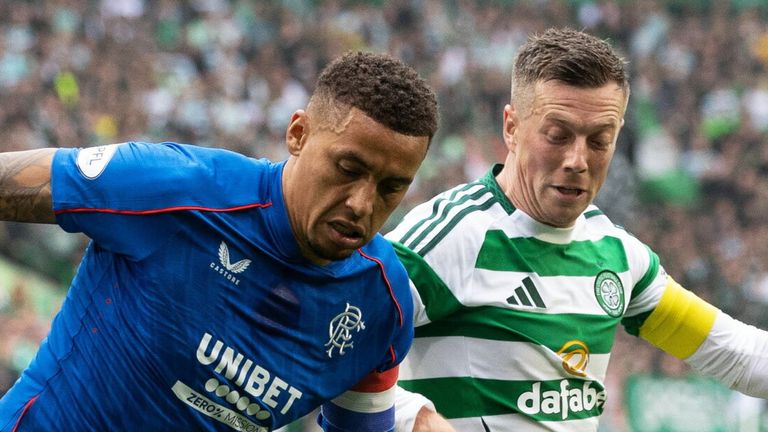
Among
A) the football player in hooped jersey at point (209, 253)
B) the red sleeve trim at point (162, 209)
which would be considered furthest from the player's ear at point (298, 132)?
the red sleeve trim at point (162, 209)

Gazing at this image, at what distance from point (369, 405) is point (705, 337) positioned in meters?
1.47

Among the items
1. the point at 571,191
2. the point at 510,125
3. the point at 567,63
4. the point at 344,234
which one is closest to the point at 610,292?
the point at 571,191

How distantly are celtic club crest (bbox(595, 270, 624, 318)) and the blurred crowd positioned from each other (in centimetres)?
554

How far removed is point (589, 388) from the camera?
12.2 feet

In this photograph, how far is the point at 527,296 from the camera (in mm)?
3652

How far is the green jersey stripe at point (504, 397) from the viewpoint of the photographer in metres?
3.58

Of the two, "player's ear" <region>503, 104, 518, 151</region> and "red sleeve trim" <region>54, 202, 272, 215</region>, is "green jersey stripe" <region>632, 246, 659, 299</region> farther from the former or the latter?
"red sleeve trim" <region>54, 202, 272, 215</region>

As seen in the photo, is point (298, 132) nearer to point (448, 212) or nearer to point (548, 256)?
point (448, 212)

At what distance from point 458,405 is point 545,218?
Answer: 675mm

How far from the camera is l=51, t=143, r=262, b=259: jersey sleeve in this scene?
8.75ft

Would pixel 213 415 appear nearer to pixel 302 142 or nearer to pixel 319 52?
pixel 302 142

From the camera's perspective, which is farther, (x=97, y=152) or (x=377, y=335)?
(x=377, y=335)

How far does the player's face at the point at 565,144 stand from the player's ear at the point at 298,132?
97 cm

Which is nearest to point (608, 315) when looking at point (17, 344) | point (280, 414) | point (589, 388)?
point (589, 388)
